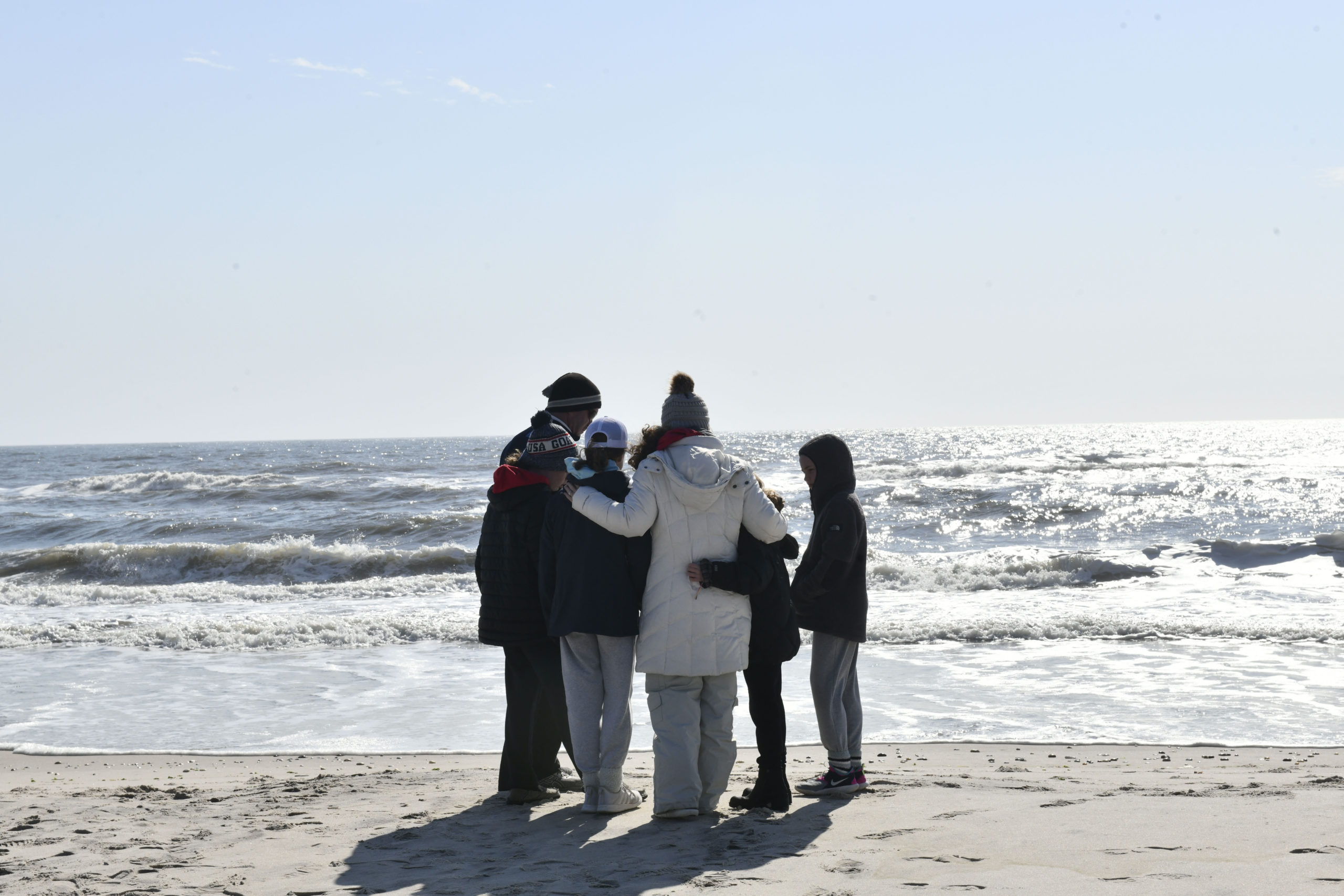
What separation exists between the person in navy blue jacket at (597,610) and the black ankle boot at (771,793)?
48 cm

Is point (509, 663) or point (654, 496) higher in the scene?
point (654, 496)

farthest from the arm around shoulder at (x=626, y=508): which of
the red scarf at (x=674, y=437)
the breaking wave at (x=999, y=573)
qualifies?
the breaking wave at (x=999, y=573)

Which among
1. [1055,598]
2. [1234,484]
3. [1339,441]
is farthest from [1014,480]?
[1339,441]

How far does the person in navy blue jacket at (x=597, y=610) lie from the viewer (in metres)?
3.65

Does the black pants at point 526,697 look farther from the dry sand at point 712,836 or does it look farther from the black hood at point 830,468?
the black hood at point 830,468

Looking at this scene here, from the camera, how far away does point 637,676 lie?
7371 millimetres

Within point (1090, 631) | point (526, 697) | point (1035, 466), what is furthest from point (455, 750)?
point (1035, 466)

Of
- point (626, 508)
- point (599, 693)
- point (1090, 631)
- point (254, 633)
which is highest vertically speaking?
point (626, 508)

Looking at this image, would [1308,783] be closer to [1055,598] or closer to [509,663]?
[509,663]

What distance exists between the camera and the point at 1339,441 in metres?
68.1

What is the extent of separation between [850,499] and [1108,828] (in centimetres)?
152

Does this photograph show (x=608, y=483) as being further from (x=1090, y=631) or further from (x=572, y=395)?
(x=1090, y=631)

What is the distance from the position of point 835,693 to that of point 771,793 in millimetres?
513

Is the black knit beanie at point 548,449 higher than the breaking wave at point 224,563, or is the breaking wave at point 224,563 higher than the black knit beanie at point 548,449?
the black knit beanie at point 548,449
